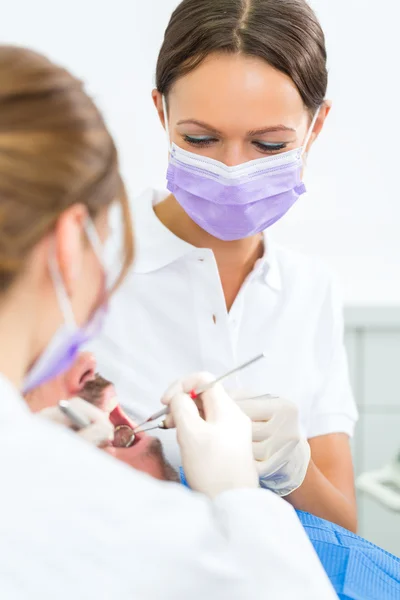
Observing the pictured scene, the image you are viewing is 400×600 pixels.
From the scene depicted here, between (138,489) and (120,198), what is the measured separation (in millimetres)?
337

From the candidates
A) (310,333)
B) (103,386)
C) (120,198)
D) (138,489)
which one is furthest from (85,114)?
(310,333)

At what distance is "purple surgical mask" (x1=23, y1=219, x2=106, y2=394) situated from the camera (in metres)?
0.90

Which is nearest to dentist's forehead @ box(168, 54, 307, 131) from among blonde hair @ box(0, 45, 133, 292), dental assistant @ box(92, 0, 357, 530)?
dental assistant @ box(92, 0, 357, 530)

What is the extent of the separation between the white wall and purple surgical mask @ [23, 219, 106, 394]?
2.02 m

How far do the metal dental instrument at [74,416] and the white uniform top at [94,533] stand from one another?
14.3 inches

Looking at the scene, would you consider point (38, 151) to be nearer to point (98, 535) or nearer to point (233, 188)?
point (98, 535)

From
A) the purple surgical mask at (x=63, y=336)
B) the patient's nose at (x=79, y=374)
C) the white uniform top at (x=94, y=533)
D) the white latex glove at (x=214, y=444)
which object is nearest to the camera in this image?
the white uniform top at (x=94, y=533)

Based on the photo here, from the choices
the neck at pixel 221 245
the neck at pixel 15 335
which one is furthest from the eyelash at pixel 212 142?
the neck at pixel 15 335

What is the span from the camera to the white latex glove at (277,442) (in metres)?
1.36

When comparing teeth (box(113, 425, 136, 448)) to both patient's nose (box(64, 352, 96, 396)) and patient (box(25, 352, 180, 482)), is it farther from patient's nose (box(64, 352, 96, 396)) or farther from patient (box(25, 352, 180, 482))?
patient's nose (box(64, 352, 96, 396))

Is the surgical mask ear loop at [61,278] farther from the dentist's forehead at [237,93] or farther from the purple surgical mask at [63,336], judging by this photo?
the dentist's forehead at [237,93]

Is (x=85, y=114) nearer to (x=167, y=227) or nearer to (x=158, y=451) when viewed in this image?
(x=158, y=451)

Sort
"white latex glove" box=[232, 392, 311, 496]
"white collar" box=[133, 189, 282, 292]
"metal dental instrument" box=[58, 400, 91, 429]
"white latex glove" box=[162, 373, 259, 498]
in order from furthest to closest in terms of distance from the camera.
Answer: "white collar" box=[133, 189, 282, 292] < "white latex glove" box=[232, 392, 311, 496] < "metal dental instrument" box=[58, 400, 91, 429] < "white latex glove" box=[162, 373, 259, 498]

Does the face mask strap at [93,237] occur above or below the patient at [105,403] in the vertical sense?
above
